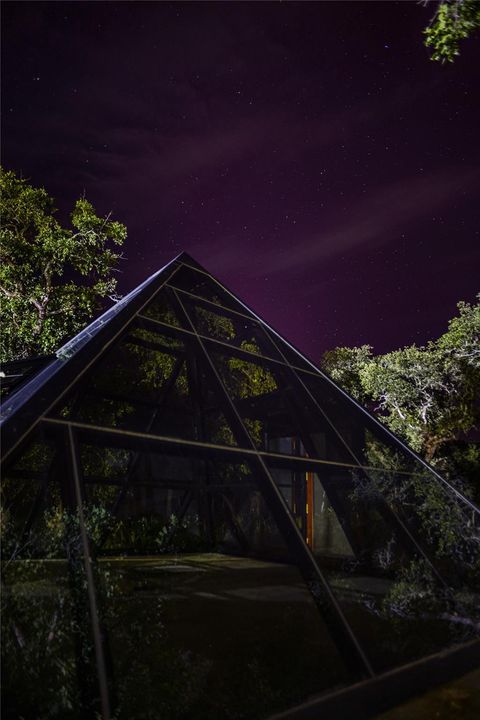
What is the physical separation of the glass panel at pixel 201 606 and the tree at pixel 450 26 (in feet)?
24.7

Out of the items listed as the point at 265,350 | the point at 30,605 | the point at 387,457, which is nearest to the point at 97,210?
the point at 265,350

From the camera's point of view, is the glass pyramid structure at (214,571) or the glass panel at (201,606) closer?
the glass pyramid structure at (214,571)

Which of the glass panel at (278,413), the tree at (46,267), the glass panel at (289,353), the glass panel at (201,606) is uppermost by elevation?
the tree at (46,267)

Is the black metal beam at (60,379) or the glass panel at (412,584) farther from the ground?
the black metal beam at (60,379)

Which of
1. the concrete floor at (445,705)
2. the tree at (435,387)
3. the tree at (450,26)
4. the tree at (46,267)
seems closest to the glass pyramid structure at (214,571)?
the concrete floor at (445,705)

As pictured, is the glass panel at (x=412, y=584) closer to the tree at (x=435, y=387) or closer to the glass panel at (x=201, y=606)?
the glass panel at (x=201, y=606)

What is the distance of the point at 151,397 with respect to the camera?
16.3 metres

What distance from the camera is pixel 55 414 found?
446 centimetres

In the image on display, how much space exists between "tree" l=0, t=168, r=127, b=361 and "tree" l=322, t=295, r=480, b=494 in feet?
38.0

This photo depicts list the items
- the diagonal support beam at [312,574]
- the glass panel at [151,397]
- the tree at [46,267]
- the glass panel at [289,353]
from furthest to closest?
1. the tree at [46,267]
2. the glass panel at [151,397]
3. the glass panel at [289,353]
4. the diagonal support beam at [312,574]

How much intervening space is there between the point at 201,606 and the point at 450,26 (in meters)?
9.43

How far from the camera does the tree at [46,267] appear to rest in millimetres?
12750

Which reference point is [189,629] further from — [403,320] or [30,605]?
[403,320]

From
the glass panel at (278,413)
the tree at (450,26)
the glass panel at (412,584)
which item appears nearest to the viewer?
the glass panel at (412,584)
